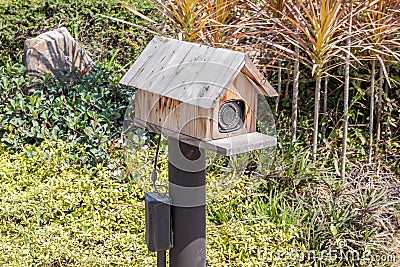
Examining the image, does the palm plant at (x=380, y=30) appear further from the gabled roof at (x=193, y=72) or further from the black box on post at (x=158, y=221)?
the black box on post at (x=158, y=221)

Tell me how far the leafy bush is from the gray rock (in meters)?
0.17

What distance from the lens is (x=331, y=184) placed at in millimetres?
4418

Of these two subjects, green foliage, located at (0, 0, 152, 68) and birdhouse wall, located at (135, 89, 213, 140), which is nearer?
birdhouse wall, located at (135, 89, 213, 140)

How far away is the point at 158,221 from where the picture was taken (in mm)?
2395

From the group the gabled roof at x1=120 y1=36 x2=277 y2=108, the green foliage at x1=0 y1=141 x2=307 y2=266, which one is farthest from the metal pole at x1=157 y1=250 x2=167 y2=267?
the green foliage at x1=0 y1=141 x2=307 y2=266

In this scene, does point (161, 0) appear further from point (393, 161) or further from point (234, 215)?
point (393, 161)

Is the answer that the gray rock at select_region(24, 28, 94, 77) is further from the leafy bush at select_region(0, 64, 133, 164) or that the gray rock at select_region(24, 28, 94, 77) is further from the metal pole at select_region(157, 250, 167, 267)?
the metal pole at select_region(157, 250, 167, 267)

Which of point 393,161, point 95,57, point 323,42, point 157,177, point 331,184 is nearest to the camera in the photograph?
point 157,177

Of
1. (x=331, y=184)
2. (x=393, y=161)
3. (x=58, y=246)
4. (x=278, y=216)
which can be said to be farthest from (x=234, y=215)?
(x=393, y=161)

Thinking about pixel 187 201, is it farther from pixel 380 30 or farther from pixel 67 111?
pixel 67 111

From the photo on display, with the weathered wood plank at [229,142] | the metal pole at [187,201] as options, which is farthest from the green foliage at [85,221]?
the weathered wood plank at [229,142]

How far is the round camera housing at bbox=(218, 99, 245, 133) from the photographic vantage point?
2.33 metres

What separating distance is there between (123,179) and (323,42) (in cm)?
166

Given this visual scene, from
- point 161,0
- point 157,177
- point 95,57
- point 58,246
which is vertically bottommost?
point 58,246
